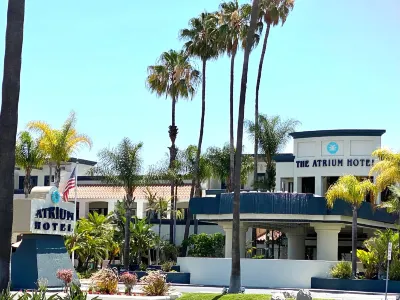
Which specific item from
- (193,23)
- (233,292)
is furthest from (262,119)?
(233,292)

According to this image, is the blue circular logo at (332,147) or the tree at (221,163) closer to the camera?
the blue circular logo at (332,147)

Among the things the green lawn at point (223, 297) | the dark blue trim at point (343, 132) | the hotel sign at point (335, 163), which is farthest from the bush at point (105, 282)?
the dark blue trim at point (343, 132)

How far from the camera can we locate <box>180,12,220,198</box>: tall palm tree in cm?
6006

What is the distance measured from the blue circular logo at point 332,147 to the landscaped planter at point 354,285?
1247 centimetres

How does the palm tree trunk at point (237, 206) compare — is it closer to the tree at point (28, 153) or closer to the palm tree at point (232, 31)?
the palm tree at point (232, 31)

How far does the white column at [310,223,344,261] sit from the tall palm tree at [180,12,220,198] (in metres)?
14.0

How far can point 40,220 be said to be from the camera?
34.8 m

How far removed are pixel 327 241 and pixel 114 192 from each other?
2655 centimetres

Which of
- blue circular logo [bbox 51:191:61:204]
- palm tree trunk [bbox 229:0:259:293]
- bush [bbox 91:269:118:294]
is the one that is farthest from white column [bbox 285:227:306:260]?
bush [bbox 91:269:118:294]

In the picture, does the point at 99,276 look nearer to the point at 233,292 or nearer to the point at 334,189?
the point at 233,292

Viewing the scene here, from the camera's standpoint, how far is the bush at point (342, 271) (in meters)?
44.1

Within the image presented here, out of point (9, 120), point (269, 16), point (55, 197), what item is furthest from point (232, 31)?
point (9, 120)

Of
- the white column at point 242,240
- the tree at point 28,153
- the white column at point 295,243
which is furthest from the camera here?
the tree at point 28,153

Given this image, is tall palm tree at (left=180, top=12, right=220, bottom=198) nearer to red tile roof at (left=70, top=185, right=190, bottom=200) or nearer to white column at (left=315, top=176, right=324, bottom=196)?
red tile roof at (left=70, top=185, right=190, bottom=200)
